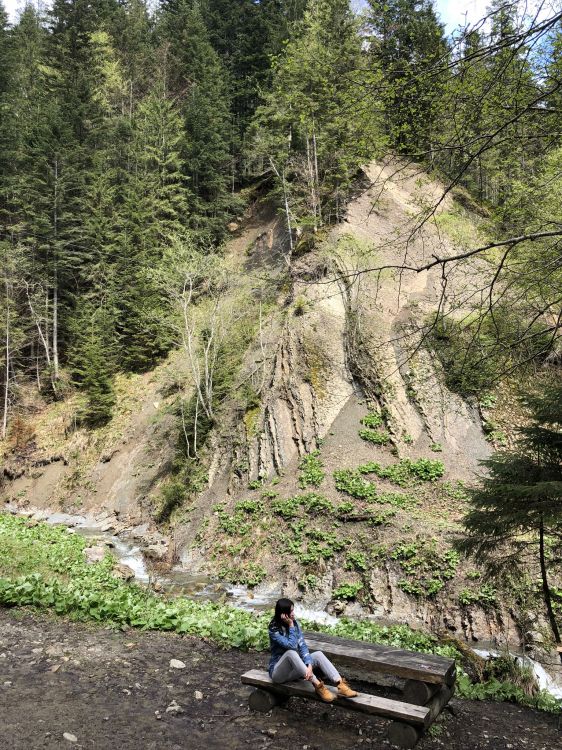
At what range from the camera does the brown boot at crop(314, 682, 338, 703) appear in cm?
434

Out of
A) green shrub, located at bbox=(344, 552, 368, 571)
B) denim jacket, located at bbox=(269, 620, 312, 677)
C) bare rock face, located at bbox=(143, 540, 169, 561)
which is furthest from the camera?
bare rock face, located at bbox=(143, 540, 169, 561)

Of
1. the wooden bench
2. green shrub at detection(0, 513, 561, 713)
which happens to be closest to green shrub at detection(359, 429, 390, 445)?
green shrub at detection(0, 513, 561, 713)

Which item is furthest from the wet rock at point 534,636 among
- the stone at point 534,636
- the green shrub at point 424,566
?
the green shrub at point 424,566

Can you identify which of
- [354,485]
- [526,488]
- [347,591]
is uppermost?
[526,488]

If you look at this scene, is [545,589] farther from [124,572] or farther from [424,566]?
[124,572]

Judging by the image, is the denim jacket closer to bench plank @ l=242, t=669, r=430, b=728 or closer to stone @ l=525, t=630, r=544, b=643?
bench plank @ l=242, t=669, r=430, b=728

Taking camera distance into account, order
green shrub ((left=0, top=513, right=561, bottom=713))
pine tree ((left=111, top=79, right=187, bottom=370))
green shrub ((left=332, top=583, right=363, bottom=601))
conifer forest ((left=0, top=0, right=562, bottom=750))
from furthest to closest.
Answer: pine tree ((left=111, top=79, right=187, bottom=370)), green shrub ((left=332, top=583, right=363, bottom=601)), green shrub ((left=0, top=513, right=561, bottom=713)), conifer forest ((left=0, top=0, right=562, bottom=750))

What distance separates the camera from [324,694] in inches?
172

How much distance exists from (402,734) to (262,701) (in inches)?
51.8

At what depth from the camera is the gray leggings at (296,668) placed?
448 cm

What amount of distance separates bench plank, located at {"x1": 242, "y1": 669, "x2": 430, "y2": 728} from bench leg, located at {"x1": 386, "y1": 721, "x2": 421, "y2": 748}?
0.36 ft

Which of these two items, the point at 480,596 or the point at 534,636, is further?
the point at 480,596

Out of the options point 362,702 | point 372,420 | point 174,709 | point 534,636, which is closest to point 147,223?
point 372,420

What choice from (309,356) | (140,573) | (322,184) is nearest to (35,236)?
(322,184)
